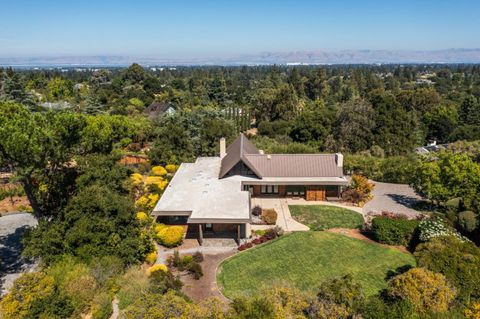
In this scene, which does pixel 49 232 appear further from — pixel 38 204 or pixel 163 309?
pixel 163 309

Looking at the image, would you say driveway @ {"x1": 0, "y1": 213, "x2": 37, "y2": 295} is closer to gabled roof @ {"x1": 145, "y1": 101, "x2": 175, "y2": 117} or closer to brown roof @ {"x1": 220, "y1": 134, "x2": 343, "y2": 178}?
brown roof @ {"x1": 220, "y1": 134, "x2": 343, "y2": 178}

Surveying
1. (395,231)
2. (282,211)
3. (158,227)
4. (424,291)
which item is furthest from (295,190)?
(424,291)

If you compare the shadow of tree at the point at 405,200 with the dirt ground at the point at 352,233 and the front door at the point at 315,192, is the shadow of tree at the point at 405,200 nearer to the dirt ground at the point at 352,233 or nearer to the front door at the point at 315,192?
the front door at the point at 315,192

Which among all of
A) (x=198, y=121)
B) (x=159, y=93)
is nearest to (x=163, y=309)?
(x=198, y=121)

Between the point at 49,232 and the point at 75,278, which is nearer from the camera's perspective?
the point at 75,278

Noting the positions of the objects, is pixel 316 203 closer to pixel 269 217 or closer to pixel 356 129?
pixel 269 217

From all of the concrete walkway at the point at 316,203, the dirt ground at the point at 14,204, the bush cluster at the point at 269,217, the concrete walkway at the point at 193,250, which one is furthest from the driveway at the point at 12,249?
the concrete walkway at the point at 316,203

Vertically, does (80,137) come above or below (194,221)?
above
